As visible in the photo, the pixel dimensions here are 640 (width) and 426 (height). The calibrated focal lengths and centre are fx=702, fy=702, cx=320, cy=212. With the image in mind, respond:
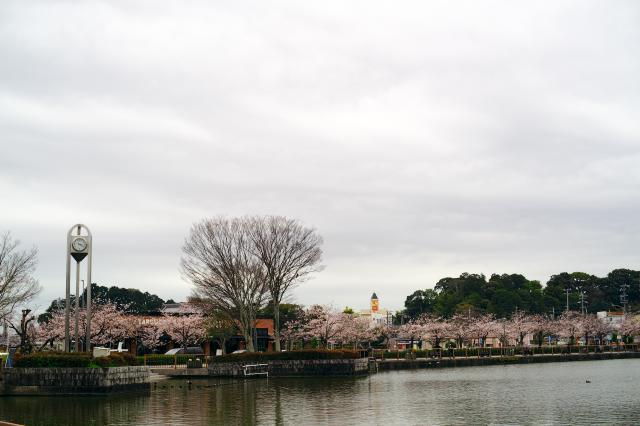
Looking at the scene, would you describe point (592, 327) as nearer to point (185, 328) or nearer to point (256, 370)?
point (185, 328)

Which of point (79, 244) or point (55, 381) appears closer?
point (55, 381)

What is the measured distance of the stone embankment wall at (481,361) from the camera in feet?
249

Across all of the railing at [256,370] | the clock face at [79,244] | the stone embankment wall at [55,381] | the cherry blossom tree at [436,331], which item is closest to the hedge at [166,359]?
the railing at [256,370]

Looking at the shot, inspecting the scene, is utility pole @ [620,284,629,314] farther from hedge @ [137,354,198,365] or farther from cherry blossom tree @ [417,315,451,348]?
hedge @ [137,354,198,365]

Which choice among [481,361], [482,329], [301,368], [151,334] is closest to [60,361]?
[301,368]

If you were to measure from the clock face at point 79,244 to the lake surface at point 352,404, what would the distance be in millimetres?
10178

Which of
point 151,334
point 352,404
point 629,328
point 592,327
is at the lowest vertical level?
point 352,404

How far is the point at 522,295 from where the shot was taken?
159 metres

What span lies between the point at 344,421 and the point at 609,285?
593 feet

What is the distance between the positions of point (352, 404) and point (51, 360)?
762 inches

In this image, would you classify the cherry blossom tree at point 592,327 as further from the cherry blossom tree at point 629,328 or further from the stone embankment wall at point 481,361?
the stone embankment wall at point 481,361

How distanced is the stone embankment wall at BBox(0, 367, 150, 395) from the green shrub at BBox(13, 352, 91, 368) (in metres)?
0.26

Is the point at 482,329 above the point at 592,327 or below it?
above

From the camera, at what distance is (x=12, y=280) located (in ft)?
170
